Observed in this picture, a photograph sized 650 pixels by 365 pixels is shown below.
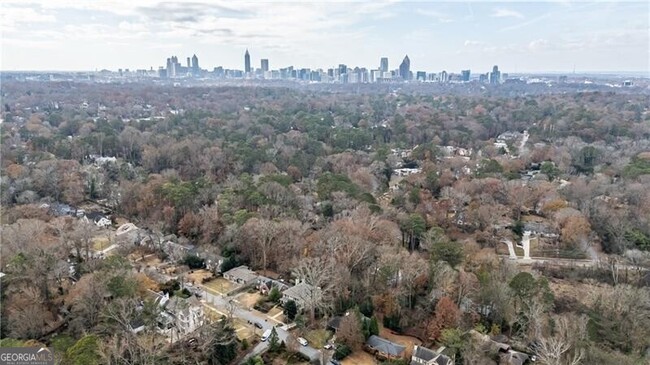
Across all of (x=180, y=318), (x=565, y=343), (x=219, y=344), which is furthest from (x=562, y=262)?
(x=180, y=318)

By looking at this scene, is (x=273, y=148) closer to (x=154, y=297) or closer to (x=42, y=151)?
(x=42, y=151)

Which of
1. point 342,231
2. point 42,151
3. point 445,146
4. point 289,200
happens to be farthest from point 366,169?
point 42,151

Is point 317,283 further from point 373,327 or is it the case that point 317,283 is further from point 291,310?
point 373,327

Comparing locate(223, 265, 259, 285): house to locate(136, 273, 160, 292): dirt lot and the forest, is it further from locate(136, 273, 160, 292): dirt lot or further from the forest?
locate(136, 273, 160, 292): dirt lot

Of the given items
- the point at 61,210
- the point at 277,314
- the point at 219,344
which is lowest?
the point at 277,314

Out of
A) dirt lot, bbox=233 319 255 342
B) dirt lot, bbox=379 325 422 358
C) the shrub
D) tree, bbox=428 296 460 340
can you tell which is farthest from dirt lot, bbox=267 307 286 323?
tree, bbox=428 296 460 340

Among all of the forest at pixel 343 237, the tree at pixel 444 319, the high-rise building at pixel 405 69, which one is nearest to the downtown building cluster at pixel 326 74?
the high-rise building at pixel 405 69
